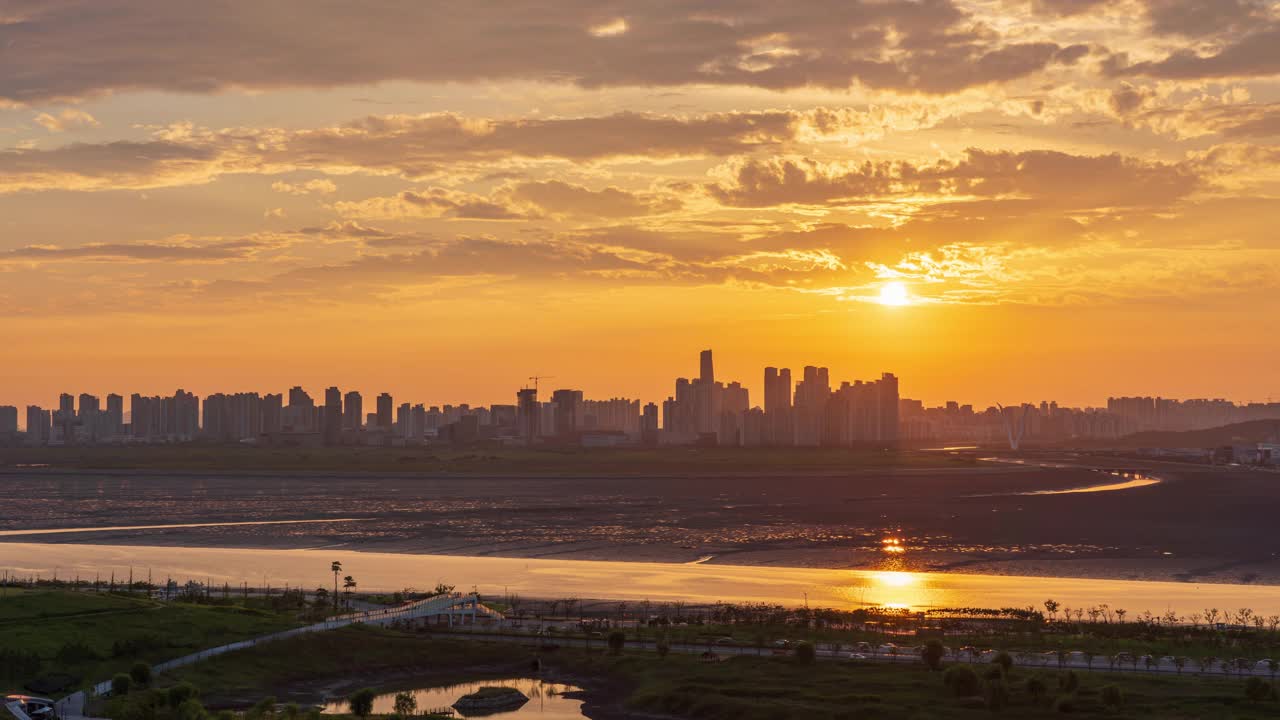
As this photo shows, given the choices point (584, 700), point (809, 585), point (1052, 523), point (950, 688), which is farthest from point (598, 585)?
point (1052, 523)

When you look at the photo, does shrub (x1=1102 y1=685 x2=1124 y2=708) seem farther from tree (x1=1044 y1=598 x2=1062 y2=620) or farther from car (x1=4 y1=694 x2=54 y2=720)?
car (x1=4 y1=694 x2=54 y2=720)

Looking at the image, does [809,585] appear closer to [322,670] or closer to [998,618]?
[998,618]

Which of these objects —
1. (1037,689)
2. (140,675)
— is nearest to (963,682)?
(1037,689)

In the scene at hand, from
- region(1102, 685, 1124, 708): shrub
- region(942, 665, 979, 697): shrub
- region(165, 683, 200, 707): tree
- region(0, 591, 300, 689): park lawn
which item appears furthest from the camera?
region(0, 591, 300, 689): park lawn

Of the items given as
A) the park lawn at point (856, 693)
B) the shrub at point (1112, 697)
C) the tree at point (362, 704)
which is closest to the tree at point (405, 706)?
the tree at point (362, 704)

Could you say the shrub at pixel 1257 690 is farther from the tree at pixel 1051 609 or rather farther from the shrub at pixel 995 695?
the tree at pixel 1051 609

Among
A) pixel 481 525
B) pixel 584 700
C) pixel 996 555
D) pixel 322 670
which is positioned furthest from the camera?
pixel 481 525

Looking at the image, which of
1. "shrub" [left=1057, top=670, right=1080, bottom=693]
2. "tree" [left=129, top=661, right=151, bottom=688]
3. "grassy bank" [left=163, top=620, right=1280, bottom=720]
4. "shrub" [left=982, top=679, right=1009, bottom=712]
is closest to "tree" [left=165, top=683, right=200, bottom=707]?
"tree" [left=129, top=661, right=151, bottom=688]
